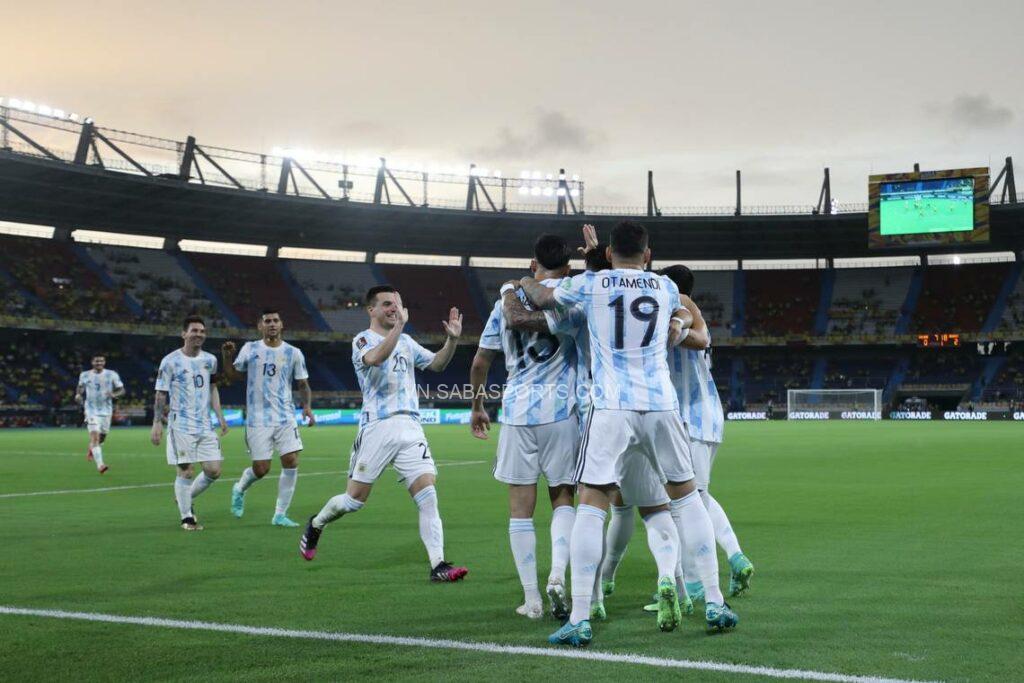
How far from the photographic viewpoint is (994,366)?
213ft

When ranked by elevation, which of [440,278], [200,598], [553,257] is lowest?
[200,598]

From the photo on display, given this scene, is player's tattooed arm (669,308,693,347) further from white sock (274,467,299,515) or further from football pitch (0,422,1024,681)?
white sock (274,467,299,515)

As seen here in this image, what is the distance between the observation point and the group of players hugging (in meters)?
5.93

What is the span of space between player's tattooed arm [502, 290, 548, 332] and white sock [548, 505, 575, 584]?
4.06ft

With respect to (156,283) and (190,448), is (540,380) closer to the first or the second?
(190,448)

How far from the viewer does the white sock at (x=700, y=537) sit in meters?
6.06

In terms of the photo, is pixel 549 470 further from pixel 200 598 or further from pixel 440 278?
pixel 440 278

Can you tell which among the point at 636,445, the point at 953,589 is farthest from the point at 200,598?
the point at 953,589

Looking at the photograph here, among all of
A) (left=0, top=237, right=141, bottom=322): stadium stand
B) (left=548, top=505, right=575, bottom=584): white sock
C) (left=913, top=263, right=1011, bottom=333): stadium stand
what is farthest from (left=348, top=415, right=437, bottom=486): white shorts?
(left=913, top=263, right=1011, bottom=333): stadium stand

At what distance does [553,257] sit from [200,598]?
348 centimetres

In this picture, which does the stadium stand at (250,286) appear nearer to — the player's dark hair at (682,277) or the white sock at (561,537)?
the player's dark hair at (682,277)

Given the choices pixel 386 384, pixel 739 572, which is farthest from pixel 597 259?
pixel 386 384

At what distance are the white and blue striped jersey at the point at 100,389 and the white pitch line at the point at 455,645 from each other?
1659 cm

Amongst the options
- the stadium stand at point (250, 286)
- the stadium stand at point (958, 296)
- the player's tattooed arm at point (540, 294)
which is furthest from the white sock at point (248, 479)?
the stadium stand at point (958, 296)
